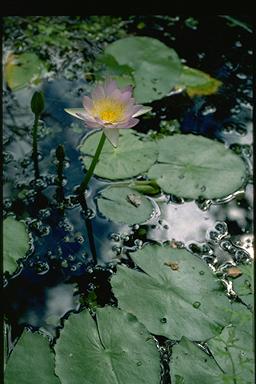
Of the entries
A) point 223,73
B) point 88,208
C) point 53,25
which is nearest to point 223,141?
point 223,73

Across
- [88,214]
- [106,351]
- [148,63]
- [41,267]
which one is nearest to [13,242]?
[41,267]

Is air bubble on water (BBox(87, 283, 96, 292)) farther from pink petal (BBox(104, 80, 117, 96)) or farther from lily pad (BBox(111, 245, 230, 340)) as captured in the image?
pink petal (BBox(104, 80, 117, 96))

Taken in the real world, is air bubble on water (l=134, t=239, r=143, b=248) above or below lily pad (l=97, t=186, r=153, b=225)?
below

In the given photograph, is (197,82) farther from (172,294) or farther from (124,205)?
(172,294)

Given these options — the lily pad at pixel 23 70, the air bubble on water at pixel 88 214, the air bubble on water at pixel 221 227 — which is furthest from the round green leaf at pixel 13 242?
the lily pad at pixel 23 70

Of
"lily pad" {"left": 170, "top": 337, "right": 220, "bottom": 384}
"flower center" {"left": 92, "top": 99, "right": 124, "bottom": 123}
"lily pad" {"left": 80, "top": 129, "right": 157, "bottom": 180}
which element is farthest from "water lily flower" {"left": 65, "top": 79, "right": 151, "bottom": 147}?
"lily pad" {"left": 170, "top": 337, "right": 220, "bottom": 384}
